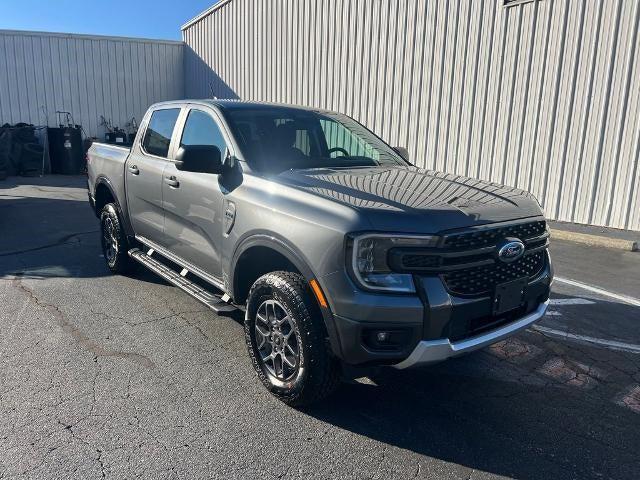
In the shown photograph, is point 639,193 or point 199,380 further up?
point 639,193

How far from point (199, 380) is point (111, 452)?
848 mm

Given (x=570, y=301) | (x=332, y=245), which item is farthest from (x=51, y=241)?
(x=570, y=301)

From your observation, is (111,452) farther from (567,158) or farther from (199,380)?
(567,158)

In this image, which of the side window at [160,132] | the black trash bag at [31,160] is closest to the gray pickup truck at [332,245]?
the side window at [160,132]

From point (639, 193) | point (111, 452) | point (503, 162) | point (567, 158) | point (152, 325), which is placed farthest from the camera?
point (503, 162)

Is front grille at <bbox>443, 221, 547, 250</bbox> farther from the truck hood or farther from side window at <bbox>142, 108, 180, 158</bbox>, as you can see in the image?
side window at <bbox>142, 108, 180, 158</bbox>

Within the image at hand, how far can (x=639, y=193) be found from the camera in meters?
7.81

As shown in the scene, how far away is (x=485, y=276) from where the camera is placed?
9.54 feet

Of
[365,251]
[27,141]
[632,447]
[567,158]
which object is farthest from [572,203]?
[27,141]

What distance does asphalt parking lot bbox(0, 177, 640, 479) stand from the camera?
8.77 ft

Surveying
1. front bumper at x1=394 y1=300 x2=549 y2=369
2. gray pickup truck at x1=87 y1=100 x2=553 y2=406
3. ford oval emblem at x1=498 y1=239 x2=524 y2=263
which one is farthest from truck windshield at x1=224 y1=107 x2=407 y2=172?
front bumper at x1=394 y1=300 x2=549 y2=369

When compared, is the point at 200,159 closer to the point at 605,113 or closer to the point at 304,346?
the point at 304,346

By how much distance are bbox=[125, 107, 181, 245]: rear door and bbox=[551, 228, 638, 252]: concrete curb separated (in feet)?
20.3

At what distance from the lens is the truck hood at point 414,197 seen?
2713mm
